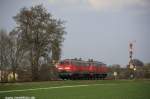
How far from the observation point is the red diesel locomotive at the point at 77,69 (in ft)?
151

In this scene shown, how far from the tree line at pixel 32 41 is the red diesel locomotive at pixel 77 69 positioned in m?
1.96

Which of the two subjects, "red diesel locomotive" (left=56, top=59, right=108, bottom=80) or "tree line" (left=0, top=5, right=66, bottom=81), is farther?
"red diesel locomotive" (left=56, top=59, right=108, bottom=80)

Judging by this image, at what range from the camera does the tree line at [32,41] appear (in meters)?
41.4

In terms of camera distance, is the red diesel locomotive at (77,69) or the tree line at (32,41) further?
the red diesel locomotive at (77,69)

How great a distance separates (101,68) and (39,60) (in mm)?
14064

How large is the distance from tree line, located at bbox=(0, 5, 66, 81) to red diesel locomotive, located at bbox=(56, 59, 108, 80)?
196 cm

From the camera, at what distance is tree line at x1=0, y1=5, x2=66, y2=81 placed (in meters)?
41.4

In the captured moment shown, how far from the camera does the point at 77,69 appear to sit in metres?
46.7

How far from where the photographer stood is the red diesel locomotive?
45938 millimetres

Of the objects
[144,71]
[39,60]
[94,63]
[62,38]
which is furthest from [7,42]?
[144,71]

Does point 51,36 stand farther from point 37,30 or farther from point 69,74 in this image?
point 69,74

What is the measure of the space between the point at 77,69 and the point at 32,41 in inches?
275

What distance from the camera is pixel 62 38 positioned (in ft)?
152

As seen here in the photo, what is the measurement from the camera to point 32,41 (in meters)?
43.8
